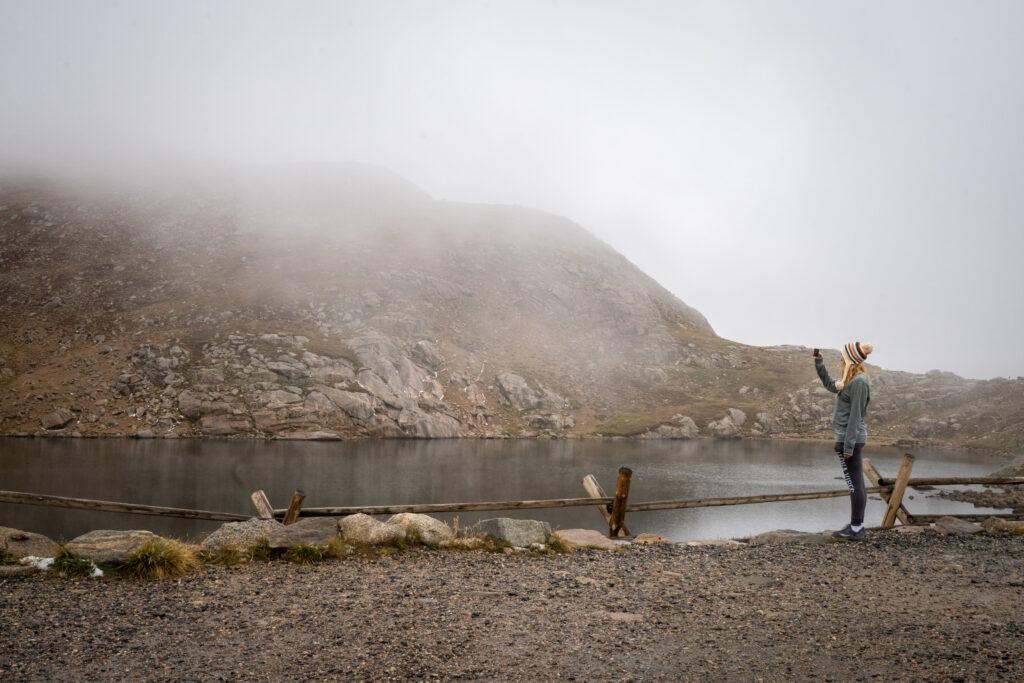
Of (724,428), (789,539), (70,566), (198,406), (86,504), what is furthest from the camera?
(724,428)

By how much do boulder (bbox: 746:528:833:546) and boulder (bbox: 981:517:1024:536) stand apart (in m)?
5.06

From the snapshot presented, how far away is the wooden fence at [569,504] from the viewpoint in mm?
11438

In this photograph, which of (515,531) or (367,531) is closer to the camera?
(367,531)

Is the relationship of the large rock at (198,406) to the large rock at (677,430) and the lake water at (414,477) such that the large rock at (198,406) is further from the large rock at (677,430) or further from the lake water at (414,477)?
the large rock at (677,430)

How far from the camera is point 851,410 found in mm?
12750

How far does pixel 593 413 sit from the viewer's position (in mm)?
88625

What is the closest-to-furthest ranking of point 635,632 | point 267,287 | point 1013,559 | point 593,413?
point 635,632 < point 1013,559 < point 267,287 < point 593,413

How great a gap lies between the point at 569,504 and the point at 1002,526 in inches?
451

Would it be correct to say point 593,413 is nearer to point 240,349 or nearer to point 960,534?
point 240,349

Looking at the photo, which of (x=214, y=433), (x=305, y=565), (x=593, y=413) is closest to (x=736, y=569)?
(x=305, y=565)

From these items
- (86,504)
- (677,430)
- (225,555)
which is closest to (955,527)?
(225,555)

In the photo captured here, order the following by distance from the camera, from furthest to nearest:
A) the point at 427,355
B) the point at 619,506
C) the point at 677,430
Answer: the point at 677,430, the point at 427,355, the point at 619,506

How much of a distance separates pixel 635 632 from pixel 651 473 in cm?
3705

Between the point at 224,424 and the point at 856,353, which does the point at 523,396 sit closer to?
the point at 224,424
